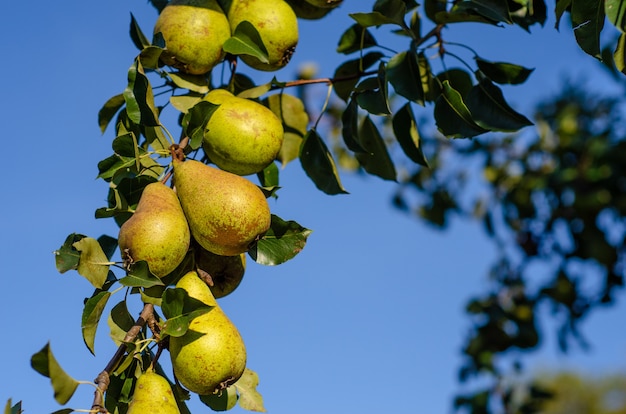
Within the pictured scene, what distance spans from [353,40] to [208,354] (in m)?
0.99

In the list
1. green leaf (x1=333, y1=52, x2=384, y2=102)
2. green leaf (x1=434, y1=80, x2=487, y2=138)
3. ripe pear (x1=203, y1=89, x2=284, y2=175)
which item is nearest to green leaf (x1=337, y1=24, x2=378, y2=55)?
green leaf (x1=333, y1=52, x2=384, y2=102)

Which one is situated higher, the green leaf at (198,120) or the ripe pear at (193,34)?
the ripe pear at (193,34)

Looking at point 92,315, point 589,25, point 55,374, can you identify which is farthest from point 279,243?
point 589,25

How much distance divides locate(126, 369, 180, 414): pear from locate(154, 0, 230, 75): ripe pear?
64cm

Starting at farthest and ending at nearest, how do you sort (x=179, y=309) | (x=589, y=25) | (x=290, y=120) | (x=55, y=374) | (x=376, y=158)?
(x=376, y=158) → (x=290, y=120) → (x=589, y=25) → (x=179, y=309) → (x=55, y=374)

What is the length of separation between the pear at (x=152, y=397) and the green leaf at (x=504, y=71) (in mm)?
1096

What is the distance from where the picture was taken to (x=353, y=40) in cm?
193

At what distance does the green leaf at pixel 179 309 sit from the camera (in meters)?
1.20

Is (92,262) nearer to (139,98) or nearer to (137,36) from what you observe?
(139,98)

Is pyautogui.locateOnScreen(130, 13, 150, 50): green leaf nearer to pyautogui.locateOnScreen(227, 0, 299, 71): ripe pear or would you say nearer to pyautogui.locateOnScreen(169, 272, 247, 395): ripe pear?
pyautogui.locateOnScreen(227, 0, 299, 71): ripe pear

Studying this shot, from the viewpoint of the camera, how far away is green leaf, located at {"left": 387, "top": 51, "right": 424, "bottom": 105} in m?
1.61

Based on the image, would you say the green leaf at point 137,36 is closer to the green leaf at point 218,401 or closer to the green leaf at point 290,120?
the green leaf at point 290,120

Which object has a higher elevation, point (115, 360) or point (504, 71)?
point (504, 71)

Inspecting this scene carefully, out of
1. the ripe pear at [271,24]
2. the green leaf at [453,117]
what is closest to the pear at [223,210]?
the ripe pear at [271,24]
